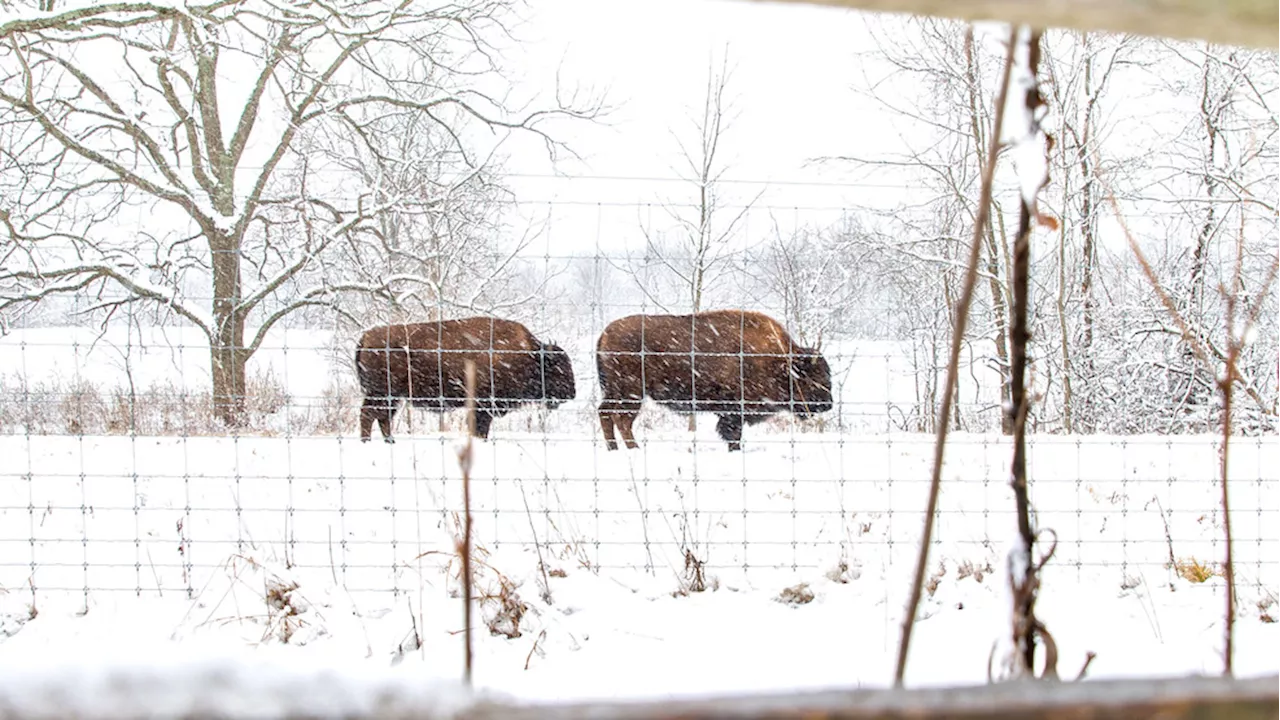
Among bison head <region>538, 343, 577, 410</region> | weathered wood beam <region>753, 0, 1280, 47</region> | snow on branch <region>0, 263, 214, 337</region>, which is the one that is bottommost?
Answer: bison head <region>538, 343, 577, 410</region>

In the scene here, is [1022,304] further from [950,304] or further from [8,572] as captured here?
[950,304]

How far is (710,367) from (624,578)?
548 cm

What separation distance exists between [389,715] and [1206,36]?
1.82 feet

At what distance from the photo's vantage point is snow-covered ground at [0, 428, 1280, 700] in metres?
3.44

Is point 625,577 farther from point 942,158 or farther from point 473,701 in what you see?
point 942,158

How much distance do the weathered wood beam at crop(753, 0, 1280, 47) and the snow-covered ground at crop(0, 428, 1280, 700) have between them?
2.61 m

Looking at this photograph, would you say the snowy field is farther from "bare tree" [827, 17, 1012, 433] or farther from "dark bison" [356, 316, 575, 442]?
"bare tree" [827, 17, 1012, 433]

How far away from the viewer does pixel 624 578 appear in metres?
4.29

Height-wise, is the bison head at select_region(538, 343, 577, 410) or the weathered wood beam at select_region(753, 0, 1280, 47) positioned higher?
the weathered wood beam at select_region(753, 0, 1280, 47)

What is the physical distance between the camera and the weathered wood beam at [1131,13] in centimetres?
47

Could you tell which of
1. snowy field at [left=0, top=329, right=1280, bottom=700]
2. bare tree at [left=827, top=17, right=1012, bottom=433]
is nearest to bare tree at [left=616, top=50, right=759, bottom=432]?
bare tree at [left=827, top=17, right=1012, bottom=433]

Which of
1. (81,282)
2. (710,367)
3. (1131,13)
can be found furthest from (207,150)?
(1131,13)

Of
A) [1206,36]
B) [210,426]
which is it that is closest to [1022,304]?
[1206,36]

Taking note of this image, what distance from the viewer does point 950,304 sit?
12844mm
